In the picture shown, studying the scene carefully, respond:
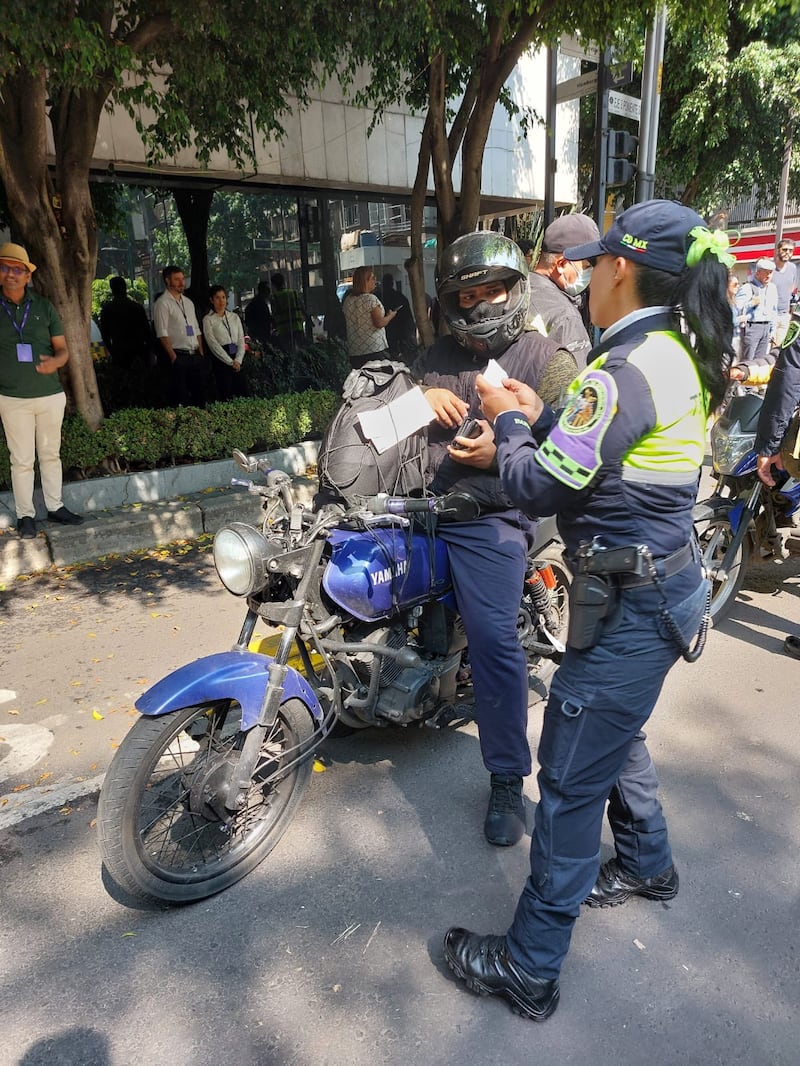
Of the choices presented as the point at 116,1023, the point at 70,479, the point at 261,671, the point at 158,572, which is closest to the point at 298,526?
the point at 261,671

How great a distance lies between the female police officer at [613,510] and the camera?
6.01 feet

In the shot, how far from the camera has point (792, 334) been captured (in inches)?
159

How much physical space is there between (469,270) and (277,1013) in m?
2.41

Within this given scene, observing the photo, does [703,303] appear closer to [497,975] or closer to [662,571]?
[662,571]

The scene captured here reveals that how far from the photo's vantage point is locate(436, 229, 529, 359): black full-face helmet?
2770mm

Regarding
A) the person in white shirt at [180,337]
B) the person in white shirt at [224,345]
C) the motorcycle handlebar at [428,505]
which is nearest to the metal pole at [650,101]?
the person in white shirt at [224,345]

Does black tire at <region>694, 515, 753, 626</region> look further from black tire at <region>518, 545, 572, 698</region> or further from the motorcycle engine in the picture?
the motorcycle engine

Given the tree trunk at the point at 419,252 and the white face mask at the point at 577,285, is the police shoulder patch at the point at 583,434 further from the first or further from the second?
the tree trunk at the point at 419,252

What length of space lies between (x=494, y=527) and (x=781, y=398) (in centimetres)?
211

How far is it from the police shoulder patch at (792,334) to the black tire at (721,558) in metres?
1.07

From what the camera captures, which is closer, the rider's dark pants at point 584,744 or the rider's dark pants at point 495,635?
the rider's dark pants at point 584,744

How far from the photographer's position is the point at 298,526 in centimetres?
261

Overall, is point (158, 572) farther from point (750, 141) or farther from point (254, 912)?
point (750, 141)

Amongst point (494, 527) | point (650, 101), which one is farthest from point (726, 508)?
point (650, 101)
